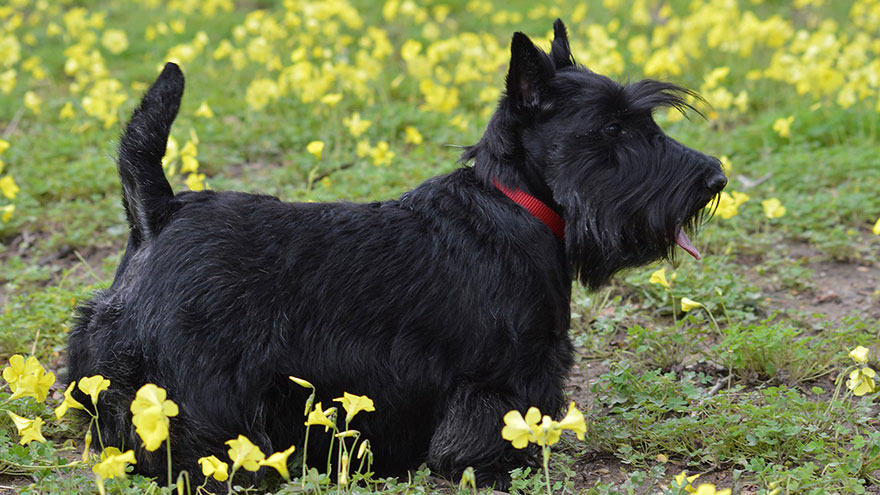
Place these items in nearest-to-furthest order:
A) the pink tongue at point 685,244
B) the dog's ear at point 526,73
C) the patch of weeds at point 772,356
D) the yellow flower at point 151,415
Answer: the yellow flower at point 151,415, the dog's ear at point 526,73, the pink tongue at point 685,244, the patch of weeds at point 772,356

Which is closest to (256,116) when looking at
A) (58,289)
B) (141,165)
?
(58,289)

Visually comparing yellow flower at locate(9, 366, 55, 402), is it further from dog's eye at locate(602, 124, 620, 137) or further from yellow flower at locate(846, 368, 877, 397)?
yellow flower at locate(846, 368, 877, 397)

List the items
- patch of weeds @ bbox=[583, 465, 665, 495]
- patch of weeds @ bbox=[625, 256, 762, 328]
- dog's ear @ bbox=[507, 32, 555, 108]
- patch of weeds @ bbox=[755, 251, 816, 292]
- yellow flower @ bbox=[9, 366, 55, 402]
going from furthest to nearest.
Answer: patch of weeds @ bbox=[755, 251, 816, 292]
patch of weeds @ bbox=[625, 256, 762, 328]
dog's ear @ bbox=[507, 32, 555, 108]
patch of weeds @ bbox=[583, 465, 665, 495]
yellow flower @ bbox=[9, 366, 55, 402]

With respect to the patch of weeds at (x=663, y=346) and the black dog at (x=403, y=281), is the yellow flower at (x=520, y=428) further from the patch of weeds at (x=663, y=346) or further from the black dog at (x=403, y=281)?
the patch of weeds at (x=663, y=346)

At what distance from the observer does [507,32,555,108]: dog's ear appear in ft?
10.00

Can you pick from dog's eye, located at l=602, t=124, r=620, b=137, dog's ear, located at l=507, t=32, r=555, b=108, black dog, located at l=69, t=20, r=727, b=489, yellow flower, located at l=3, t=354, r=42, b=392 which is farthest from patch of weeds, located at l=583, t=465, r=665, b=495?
yellow flower, located at l=3, t=354, r=42, b=392

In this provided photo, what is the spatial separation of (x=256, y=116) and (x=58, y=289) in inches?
116

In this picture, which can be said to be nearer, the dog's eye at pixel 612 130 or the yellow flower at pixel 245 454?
the yellow flower at pixel 245 454

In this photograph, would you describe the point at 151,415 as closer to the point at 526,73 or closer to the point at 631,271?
the point at 526,73

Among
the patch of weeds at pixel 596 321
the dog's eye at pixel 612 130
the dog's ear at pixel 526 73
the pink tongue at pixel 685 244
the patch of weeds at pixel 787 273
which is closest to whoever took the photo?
the dog's ear at pixel 526 73

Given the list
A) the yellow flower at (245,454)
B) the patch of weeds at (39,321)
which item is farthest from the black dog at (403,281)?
the patch of weeds at (39,321)

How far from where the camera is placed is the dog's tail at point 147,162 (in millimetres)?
3080

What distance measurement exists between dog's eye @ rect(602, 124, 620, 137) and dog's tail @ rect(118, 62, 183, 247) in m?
1.49

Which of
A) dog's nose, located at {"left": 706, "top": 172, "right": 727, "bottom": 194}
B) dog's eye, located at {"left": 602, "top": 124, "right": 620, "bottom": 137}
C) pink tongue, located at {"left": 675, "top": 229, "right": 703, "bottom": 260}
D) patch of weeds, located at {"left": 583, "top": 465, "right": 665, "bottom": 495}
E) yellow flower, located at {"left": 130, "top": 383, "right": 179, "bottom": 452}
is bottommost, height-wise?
patch of weeds, located at {"left": 583, "top": 465, "right": 665, "bottom": 495}
